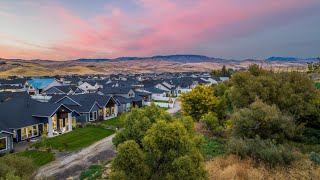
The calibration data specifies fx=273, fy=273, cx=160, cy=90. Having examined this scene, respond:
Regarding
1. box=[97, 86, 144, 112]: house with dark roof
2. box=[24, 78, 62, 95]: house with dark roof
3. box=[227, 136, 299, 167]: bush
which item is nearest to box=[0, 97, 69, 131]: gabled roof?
box=[97, 86, 144, 112]: house with dark roof

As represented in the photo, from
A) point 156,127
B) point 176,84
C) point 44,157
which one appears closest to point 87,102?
point 44,157

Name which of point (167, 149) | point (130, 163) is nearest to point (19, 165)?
point (130, 163)

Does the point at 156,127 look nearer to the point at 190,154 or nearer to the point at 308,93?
the point at 190,154

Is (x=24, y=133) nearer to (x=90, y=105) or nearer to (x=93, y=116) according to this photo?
(x=90, y=105)

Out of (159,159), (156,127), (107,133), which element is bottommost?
(107,133)

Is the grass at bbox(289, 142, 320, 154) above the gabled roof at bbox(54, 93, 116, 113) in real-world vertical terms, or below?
below

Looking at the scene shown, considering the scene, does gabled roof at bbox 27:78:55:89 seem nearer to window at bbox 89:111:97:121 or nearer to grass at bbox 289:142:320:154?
window at bbox 89:111:97:121

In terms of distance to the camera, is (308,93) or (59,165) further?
(308,93)
